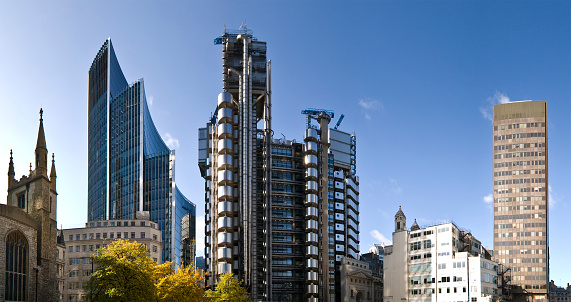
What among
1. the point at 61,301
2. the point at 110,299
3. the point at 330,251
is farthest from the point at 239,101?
the point at 110,299

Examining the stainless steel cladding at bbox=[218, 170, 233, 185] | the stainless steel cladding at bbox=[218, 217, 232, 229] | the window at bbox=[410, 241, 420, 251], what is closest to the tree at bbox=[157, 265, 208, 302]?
the stainless steel cladding at bbox=[218, 217, 232, 229]

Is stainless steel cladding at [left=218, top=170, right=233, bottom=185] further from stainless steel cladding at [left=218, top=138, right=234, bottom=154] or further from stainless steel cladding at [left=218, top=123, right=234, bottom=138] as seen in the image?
stainless steel cladding at [left=218, top=123, right=234, bottom=138]

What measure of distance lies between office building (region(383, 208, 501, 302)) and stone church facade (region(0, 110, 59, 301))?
90.5 metres

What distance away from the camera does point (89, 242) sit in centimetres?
16788

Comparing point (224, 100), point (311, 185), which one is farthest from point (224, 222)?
point (224, 100)

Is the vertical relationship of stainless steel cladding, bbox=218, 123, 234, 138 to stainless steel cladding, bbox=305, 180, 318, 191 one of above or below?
above

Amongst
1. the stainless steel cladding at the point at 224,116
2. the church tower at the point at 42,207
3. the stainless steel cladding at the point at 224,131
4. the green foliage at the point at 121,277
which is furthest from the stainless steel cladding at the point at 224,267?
the green foliage at the point at 121,277

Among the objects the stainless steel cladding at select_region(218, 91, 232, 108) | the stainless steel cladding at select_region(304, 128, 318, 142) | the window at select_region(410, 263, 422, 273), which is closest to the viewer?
the window at select_region(410, 263, 422, 273)

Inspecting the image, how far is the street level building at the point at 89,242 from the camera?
162 meters

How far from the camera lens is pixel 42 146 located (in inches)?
3642

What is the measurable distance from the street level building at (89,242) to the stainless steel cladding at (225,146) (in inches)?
1104

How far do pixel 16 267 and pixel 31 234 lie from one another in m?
5.22

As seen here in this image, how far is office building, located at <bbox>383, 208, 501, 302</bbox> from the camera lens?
148 meters

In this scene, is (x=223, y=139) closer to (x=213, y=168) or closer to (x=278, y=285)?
(x=213, y=168)
